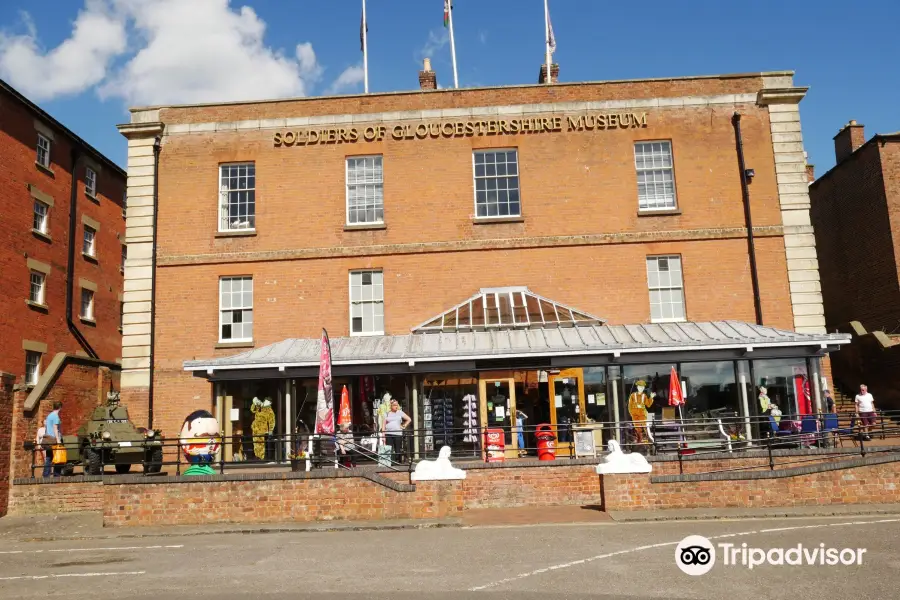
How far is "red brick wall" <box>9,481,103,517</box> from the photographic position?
16828 millimetres

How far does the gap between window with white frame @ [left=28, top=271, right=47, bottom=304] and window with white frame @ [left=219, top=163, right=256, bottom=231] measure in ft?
28.8

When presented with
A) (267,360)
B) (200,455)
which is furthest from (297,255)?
(200,455)

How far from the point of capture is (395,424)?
58.5 ft

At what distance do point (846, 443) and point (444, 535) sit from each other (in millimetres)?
12978

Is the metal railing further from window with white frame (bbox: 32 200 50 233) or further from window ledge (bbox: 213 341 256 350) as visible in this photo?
window with white frame (bbox: 32 200 50 233)

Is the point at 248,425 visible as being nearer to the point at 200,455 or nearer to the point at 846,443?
the point at 200,455

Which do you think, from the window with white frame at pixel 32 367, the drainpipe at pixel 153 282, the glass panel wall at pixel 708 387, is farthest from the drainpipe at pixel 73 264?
the glass panel wall at pixel 708 387

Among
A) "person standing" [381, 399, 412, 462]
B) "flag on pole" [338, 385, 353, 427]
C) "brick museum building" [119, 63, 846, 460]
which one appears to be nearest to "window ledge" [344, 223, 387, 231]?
"brick museum building" [119, 63, 846, 460]

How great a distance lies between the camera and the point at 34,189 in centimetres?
2666

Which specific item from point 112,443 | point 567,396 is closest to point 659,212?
point 567,396

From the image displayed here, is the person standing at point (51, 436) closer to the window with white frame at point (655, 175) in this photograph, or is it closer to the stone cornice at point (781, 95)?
the window with white frame at point (655, 175)

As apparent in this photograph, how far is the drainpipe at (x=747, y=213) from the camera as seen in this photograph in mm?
21453

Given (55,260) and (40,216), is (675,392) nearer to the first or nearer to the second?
(55,260)

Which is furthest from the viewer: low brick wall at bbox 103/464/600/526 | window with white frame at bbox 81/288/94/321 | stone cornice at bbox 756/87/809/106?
window with white frame at bbox 81/288/94/321
